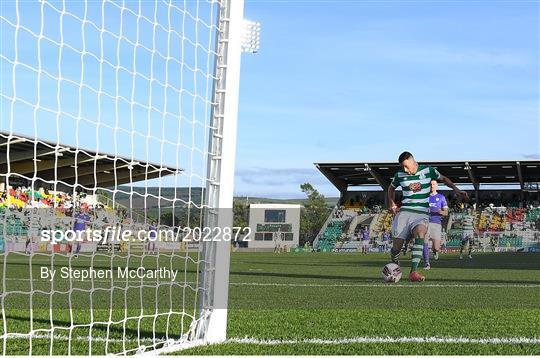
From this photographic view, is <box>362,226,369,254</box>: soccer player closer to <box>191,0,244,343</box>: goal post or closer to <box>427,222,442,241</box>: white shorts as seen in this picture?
<box>427,222,442,241</box>: white shorts

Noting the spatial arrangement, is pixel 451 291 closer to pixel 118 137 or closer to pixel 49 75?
pixel 118 137

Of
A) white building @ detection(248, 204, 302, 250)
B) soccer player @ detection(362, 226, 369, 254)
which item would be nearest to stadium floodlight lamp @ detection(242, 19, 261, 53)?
soccer player @ detection(362, 226, 369, 254)

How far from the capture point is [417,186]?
11.5m

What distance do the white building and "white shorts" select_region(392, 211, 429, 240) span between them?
5284 centimetres

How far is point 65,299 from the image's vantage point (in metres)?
8.66

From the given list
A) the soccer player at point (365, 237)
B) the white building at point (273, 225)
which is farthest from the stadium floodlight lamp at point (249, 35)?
the white building at point (273, 225)

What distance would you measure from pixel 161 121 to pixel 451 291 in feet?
18.5

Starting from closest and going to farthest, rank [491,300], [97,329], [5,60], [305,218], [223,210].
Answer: [5,60]
[223,210]
[97,329]
[491,300]
[305,218]

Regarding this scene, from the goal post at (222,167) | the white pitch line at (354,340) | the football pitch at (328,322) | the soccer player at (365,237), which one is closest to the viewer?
the football pitch at (328,322)

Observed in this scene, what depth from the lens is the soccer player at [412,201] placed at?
37.6ft

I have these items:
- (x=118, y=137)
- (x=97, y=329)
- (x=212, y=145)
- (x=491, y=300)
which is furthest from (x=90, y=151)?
(x=491, y=300)

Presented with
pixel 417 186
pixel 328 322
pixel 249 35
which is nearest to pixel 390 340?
pixel 328 322

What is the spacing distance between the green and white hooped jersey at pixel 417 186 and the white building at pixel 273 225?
52.9 m

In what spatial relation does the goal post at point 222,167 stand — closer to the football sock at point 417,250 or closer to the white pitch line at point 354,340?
the white pitch line at point 354,340
